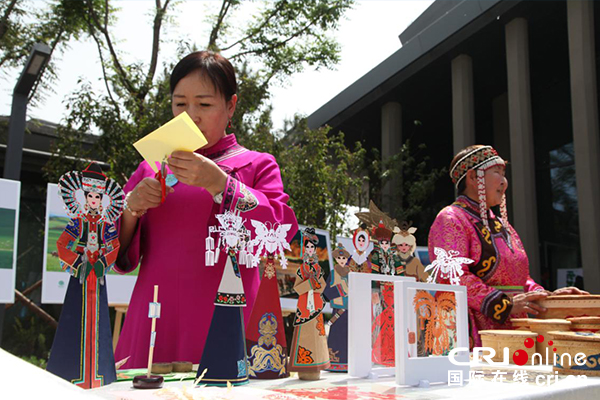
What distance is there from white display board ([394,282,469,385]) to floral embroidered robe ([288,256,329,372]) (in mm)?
199

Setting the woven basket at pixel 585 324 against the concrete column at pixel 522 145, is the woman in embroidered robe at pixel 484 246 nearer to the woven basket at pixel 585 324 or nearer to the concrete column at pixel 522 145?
the woven basket at pixel 585 324

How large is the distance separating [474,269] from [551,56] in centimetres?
928

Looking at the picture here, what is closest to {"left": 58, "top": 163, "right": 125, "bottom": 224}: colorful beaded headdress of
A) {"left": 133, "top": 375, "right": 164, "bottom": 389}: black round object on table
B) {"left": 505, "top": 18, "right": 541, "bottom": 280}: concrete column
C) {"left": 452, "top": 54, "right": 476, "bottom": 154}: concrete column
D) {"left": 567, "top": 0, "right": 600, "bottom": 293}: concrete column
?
{"left": 133, "top": 375, "right": 164, "bottom": 389}: black round object on table

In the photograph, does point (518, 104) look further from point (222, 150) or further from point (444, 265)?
point (222, 150)

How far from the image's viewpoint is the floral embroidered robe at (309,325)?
1.35m

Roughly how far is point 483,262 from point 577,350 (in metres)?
0.84

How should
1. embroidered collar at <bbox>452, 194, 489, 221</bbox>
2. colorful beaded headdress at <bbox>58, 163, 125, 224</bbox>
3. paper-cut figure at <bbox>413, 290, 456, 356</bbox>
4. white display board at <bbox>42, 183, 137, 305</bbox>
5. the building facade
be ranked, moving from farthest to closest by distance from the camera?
the building facade, white display board at <bbox>42, 183, 137, 305</bbox>, embroidered collar at <bbox>452, 194, 489, 221</bbox>, paper-cut figure at <bbox>413, 290, 456, 356</bbox>, colorful beaded headdress at <bbox>58, 163, 125, 224</bbox>

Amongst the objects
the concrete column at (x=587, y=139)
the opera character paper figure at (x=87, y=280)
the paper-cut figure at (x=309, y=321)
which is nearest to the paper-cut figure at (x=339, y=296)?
the paper-cut figure at (x=309, y=321)

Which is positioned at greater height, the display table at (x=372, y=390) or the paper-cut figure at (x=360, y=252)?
the paper-cut figure at (x=360, y=252)

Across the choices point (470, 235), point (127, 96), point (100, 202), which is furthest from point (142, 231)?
point (127, 96)

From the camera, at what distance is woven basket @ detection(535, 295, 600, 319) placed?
2.01 m

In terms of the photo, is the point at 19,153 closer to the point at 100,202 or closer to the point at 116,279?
the point at 116,279

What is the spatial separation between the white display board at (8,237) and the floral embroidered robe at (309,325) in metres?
3.40

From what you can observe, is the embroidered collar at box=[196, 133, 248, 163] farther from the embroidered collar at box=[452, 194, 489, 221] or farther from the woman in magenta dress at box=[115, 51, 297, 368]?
the embroidered collar at box=[452, 194, 489, 221]
